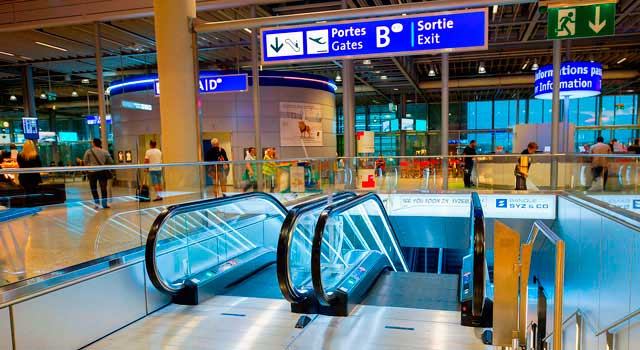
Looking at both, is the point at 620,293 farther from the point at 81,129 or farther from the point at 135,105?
the point at 81,129

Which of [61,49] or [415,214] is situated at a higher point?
[61,49]

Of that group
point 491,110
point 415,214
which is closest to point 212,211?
point 415,214

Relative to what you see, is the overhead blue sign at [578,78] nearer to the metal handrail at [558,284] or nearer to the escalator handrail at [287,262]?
the escalator handrail at [287,262]

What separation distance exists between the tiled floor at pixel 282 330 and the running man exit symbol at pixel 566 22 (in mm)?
4259

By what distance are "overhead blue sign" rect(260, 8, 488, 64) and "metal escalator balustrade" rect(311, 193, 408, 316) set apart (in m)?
2.15

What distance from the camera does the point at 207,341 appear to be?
3334 millimetres

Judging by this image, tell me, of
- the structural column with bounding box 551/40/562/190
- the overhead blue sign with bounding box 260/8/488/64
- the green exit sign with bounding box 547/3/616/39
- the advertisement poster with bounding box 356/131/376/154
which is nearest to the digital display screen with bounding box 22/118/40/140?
the advertisement poster with bounding box 356/131/376/154

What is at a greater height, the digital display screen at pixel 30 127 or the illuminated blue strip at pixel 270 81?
the illuminated blue strip at pixel 270 81

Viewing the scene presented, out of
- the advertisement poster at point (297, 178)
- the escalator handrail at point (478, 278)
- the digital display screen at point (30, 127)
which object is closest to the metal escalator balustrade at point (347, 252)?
the escalator handrail at point (478, 278)

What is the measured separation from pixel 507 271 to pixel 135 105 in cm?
1469

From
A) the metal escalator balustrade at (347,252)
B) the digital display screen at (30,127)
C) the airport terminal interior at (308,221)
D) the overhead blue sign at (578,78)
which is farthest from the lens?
the digital display screen at (30,127)

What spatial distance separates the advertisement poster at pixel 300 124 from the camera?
50.7ft

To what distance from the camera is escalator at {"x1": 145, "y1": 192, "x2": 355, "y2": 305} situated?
13.6 ft

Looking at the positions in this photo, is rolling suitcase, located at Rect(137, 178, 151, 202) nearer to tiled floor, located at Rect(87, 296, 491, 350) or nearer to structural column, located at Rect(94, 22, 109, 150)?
tiled floor, located at Rect(87, 296, 491, 350)
